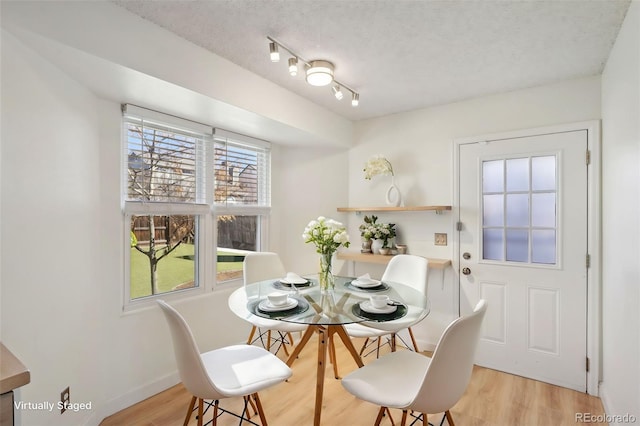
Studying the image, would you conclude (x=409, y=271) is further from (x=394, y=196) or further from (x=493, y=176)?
(x=493, y=176)

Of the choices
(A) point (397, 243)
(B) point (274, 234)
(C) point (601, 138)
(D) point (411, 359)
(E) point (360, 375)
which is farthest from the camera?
(B) point (274, 234)

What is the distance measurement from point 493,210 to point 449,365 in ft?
6.27

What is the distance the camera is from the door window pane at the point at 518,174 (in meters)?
2.72

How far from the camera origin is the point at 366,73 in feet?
8.00

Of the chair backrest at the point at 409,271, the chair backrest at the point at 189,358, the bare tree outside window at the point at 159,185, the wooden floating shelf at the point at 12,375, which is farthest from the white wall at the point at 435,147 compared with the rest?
the wooden floating shelf at the point at 12,375

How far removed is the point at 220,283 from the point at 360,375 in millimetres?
1739

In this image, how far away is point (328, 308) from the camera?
1.91 m

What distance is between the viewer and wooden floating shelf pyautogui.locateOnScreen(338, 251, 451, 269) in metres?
2.91

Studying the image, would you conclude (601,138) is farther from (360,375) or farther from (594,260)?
(360,375)

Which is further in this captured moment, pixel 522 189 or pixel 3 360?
pixel 522 189

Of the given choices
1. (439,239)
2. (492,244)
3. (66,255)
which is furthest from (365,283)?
(66,255)

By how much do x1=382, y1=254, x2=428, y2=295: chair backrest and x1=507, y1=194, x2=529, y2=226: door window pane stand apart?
32.9 inches

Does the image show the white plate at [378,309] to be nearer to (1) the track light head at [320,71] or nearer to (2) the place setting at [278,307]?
(2) the place setting at [278,307]

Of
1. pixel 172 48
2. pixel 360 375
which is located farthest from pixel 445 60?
pixel 360 375
